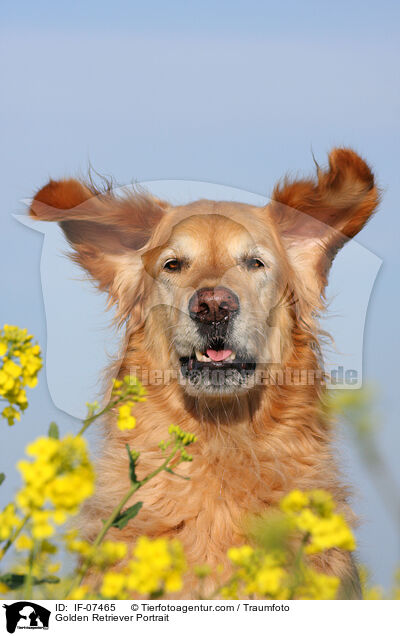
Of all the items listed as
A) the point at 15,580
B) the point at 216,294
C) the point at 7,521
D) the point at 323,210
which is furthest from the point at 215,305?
the point at 7,521

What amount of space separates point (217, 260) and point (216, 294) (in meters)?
0.30

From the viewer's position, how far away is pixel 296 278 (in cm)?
370

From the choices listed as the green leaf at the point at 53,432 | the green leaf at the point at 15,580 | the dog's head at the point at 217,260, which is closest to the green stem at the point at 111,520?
the green leaf at the point at 15,580

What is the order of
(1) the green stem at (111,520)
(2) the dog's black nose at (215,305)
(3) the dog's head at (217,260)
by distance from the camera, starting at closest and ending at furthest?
(1) the green stem at (111,520) → (2) the dog's black nose at (215,305) → (3) the dog's head at (217,260)

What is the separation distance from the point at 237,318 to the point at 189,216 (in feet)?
2.01

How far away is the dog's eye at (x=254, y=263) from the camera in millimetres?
3449

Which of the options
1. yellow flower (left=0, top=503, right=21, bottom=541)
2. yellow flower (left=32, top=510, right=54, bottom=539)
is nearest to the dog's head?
yellow flower (left=0, top=503, right=21, bottom=541)

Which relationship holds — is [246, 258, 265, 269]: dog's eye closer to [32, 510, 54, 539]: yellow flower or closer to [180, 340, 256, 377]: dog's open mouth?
[180, 340, 256, 377]: dog's open mouth

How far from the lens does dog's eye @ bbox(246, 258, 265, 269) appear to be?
345 centimetres

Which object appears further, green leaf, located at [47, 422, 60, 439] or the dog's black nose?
the dog's black nose

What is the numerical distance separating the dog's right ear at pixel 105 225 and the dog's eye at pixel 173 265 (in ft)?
0.81

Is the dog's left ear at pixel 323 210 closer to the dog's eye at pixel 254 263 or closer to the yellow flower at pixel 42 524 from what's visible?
the dog's eye at pixel 254 263
